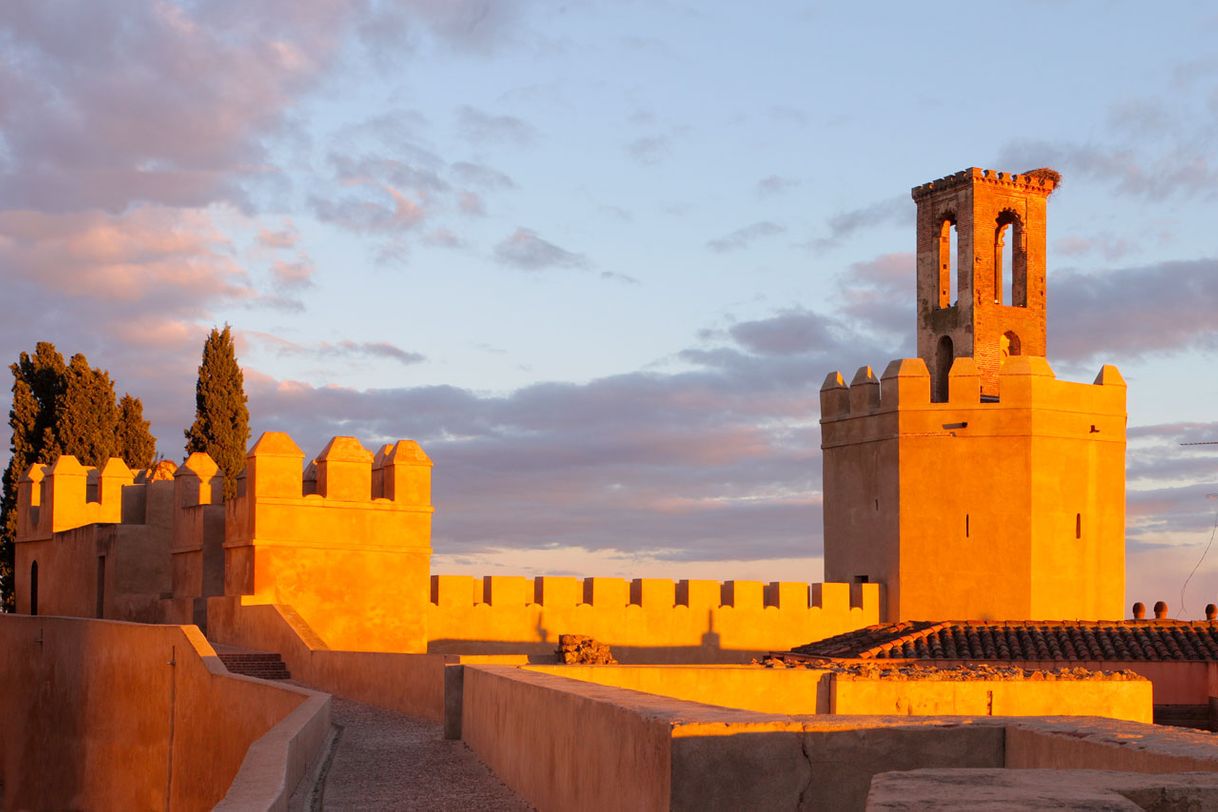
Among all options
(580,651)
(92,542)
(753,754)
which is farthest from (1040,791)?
(92,542)

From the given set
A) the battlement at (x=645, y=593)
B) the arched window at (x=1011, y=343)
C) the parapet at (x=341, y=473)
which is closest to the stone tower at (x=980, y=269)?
the arched window at (x=1011, y=343)

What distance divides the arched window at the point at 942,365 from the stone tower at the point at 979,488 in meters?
0.70

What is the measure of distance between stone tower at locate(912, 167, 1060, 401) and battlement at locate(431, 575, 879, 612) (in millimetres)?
5733

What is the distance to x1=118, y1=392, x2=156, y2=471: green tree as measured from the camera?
1396 inches

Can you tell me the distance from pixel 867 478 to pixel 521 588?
317 inches

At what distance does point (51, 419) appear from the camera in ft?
111

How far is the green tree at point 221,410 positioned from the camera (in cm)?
3362

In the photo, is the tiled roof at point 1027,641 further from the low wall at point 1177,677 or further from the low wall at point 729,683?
the low wall at point 729,683

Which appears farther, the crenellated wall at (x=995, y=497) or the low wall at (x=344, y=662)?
the crenellated wall at (x=995, y=497)

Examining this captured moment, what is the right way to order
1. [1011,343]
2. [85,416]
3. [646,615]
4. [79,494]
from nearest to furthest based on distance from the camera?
1. [646,615]
2. [79,494]
3. [1011,343]
4. [85,416]

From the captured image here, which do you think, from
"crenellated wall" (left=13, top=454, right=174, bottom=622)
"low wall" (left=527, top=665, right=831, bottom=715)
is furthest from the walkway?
"crenellated wall" (left=13, top=454, right=174, bottom=622)

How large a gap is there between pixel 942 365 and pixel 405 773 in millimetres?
22915

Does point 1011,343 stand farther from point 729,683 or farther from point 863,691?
point 729,683

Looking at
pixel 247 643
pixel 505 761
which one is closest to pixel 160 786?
pixel 247 643
